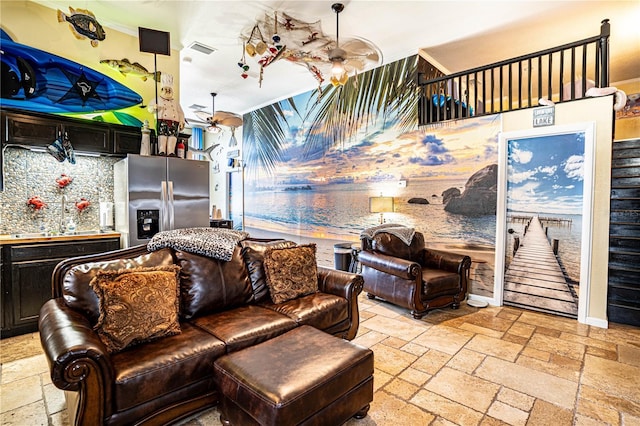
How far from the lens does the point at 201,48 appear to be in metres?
4.58

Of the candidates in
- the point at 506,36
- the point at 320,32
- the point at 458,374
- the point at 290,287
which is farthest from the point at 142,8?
the point at 458,374

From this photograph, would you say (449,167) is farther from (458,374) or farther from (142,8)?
(142,8)

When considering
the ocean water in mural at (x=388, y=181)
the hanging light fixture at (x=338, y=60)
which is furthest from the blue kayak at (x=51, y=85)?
the ocean water in mural at (x=388, y=181)

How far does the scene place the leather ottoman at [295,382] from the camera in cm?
148

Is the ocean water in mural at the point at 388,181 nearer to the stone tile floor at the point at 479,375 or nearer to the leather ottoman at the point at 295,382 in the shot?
the stone tile floor at the point at 479,375

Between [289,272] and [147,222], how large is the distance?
217cm

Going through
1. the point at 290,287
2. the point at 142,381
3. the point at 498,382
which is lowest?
the point at 498,382

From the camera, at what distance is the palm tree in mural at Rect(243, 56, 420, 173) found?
4.70 m

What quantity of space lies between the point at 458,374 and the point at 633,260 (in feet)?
8.73

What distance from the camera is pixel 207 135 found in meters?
9.23

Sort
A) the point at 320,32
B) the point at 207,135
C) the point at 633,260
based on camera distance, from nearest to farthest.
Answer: the point at 633,260
the point at 320,32
the point at 207,135

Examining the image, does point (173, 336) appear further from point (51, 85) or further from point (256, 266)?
point (51, 85)

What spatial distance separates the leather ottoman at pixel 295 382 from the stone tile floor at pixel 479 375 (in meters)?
0.33

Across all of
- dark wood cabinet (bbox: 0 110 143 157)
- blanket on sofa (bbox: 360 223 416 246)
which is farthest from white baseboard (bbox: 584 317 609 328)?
dark wood cabinet (bbox: 0 110 143 157)
